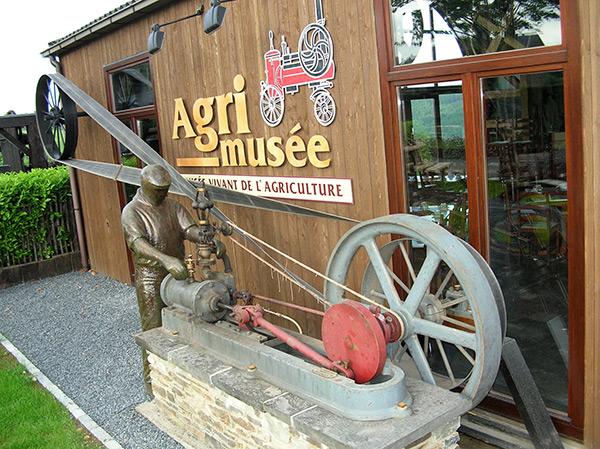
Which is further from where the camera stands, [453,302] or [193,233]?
[193,233]

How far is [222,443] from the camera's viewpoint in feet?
14.3

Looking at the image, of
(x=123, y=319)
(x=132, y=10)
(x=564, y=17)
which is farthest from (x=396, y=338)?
(x=132, y=10)

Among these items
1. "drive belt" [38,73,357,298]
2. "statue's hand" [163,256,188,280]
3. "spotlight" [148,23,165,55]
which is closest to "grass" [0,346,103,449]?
"statue's hand" [163,256,188,280]

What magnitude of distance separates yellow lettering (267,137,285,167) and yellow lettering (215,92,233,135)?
72cm

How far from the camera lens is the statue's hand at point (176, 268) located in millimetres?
4605

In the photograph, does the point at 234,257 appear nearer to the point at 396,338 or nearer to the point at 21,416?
the point at 21,416

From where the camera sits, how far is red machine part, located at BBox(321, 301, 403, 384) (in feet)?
11.3

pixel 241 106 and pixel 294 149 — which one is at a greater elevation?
pixel 241 106

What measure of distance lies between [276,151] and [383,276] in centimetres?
226

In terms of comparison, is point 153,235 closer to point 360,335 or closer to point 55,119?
point 360,335

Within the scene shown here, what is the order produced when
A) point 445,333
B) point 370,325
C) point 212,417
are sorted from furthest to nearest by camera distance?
point 212,417, point 445,333, point 370,325

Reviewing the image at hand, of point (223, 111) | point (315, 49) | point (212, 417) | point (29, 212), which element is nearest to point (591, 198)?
point (315, 49)

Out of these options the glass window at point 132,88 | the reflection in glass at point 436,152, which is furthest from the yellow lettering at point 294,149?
the glass window at point 132,88

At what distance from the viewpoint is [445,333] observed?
366 cm
